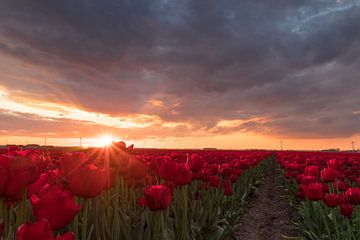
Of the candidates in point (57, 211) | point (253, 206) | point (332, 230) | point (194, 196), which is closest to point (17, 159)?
point (57, 211)

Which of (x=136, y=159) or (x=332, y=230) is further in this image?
(x=332, y=230)

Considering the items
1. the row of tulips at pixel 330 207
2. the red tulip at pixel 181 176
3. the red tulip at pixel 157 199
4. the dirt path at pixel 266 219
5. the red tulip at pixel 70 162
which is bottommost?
the dirt path at pixel 266 219

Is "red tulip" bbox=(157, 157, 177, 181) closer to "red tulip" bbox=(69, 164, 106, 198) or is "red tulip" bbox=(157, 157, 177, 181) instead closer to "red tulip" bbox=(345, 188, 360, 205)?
"red tulip" bbox=(69, 164, 106, 198)

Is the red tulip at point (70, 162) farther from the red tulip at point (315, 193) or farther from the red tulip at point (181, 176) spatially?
the red tulip at point (315, 193)

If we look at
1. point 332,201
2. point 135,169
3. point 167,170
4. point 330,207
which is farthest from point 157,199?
point 330,207

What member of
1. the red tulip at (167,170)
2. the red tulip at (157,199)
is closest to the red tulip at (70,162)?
the red tulip at (157,199)

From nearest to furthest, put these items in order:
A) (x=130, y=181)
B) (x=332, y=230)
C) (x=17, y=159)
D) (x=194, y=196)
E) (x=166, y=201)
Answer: (x=17, y=159)
(x=166, y=201)
(x=130, y=181)
(x=194, y=196)
(x=332, y=230)

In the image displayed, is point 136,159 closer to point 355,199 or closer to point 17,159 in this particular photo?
point 17,159

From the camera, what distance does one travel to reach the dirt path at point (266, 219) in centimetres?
852

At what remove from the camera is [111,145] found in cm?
403

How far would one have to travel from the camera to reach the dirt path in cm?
852

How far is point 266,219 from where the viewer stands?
33.9ft

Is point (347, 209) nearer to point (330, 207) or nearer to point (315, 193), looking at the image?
point (315, 193)

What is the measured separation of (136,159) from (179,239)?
41.2 inches
